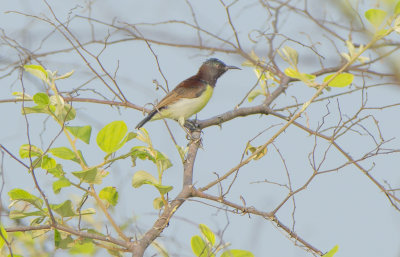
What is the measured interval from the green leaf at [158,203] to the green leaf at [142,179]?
20cm

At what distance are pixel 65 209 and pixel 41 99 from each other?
494mm

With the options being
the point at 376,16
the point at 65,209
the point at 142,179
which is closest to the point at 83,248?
the point at 65,209

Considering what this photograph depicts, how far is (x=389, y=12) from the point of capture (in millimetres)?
2541

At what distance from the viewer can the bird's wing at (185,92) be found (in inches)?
227

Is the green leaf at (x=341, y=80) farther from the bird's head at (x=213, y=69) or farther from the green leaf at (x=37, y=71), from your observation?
the bird's head at (x=213, y=69)

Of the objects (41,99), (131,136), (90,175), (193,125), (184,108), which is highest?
(184,108)

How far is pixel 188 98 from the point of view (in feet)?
19.0

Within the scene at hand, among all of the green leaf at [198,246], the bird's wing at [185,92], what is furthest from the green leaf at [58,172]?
the bird's wing at [185,92]

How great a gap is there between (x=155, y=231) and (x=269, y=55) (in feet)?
7.69

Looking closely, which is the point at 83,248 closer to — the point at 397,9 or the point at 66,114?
the point at 66,114

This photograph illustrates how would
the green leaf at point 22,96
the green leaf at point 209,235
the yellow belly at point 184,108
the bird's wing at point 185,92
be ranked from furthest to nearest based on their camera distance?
the bird's wing at point 185,92
the yellow belly at point 184,108
the green leaf at point 22,96
the green leaf at point 209,235

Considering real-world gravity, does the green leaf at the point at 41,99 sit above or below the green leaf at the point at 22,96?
below

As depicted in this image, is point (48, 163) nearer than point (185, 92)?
Yes

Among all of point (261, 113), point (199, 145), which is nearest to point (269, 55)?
point (261, 113)
